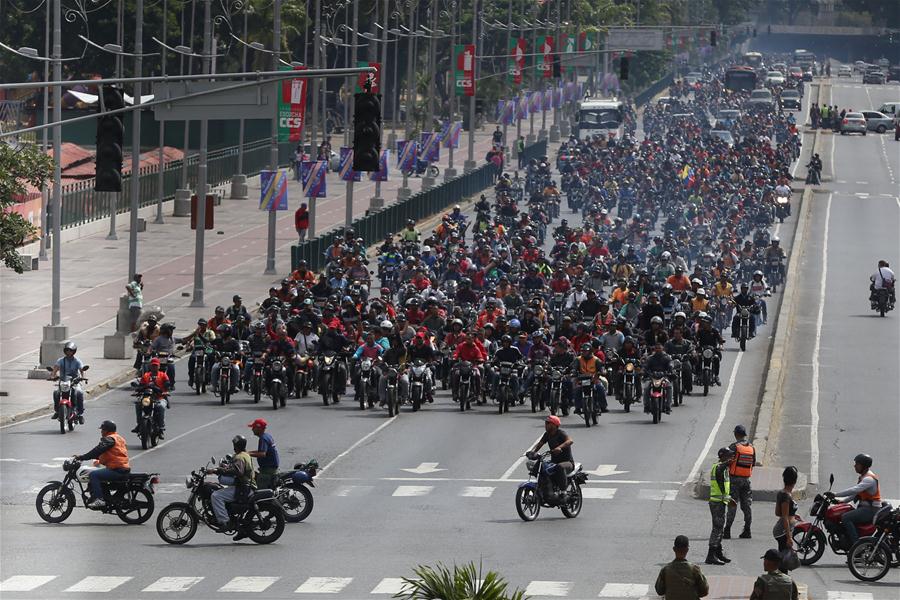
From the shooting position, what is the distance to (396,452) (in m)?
35.6

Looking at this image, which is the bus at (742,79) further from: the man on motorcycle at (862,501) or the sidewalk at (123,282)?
the man on motorcycle at (862,501)

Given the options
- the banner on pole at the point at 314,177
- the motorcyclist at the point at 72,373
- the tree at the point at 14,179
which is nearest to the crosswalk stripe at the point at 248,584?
the motorcyclist at the point at 72,373

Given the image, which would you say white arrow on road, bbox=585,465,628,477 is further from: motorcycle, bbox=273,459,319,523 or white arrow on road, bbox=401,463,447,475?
motorcycle, bbox=273,459,319,523

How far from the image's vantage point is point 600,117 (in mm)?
118562

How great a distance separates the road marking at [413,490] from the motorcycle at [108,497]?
4402mm

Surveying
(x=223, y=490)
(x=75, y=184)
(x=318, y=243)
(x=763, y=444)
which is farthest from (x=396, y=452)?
(x=75, y=184)

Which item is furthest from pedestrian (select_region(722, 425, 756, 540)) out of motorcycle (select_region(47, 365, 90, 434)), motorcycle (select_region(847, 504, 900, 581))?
motorcycle (select_region(47, 365, 90, 434))

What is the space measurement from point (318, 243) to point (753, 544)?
3680 centimetres

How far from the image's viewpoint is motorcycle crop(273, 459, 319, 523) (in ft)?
94.1

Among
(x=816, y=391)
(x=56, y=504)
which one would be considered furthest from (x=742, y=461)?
(x=816, y=391)

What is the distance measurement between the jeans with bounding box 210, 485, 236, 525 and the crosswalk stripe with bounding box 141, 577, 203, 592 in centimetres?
269

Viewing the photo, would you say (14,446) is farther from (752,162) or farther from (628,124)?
(628,124)

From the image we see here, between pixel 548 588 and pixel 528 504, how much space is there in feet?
16.7

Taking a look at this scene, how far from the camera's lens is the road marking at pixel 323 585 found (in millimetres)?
23938
